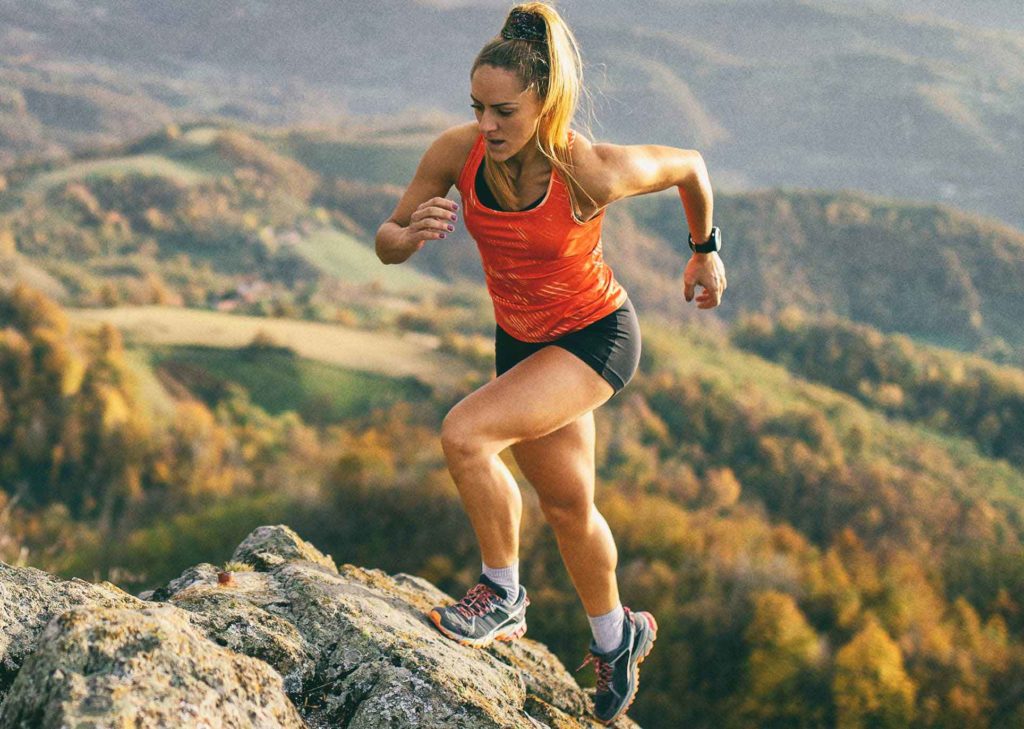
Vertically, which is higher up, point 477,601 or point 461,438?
point 461,438

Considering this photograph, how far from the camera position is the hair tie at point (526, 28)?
4.31 m

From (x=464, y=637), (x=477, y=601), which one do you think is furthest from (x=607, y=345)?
(x=464, y=637)

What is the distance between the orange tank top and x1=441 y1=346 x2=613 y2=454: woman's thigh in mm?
202

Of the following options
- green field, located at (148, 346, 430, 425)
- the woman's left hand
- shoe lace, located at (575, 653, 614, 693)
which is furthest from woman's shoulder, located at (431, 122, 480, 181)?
green field, located at (148, 346, 430, 425)

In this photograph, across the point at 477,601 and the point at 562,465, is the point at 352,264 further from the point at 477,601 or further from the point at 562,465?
the point at 562,465

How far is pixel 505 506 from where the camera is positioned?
16.9ft

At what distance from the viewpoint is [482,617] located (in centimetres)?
545

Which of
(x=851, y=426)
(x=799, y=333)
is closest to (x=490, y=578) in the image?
(x=851, y=426)

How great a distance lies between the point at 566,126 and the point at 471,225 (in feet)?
2.14

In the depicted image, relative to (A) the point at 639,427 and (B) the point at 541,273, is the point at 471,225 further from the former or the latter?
(A) the point at 639,427

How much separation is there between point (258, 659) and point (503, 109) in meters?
2.61

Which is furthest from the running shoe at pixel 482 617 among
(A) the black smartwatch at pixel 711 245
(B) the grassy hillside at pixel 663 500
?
(B) the grassy hillside at pixel 663 500

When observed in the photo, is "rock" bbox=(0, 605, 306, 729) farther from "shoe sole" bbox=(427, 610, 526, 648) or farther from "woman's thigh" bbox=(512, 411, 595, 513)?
"woman's thigh" bbox=(512, 411, 595, 513)

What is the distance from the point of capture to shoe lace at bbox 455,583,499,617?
5438 millimetres
